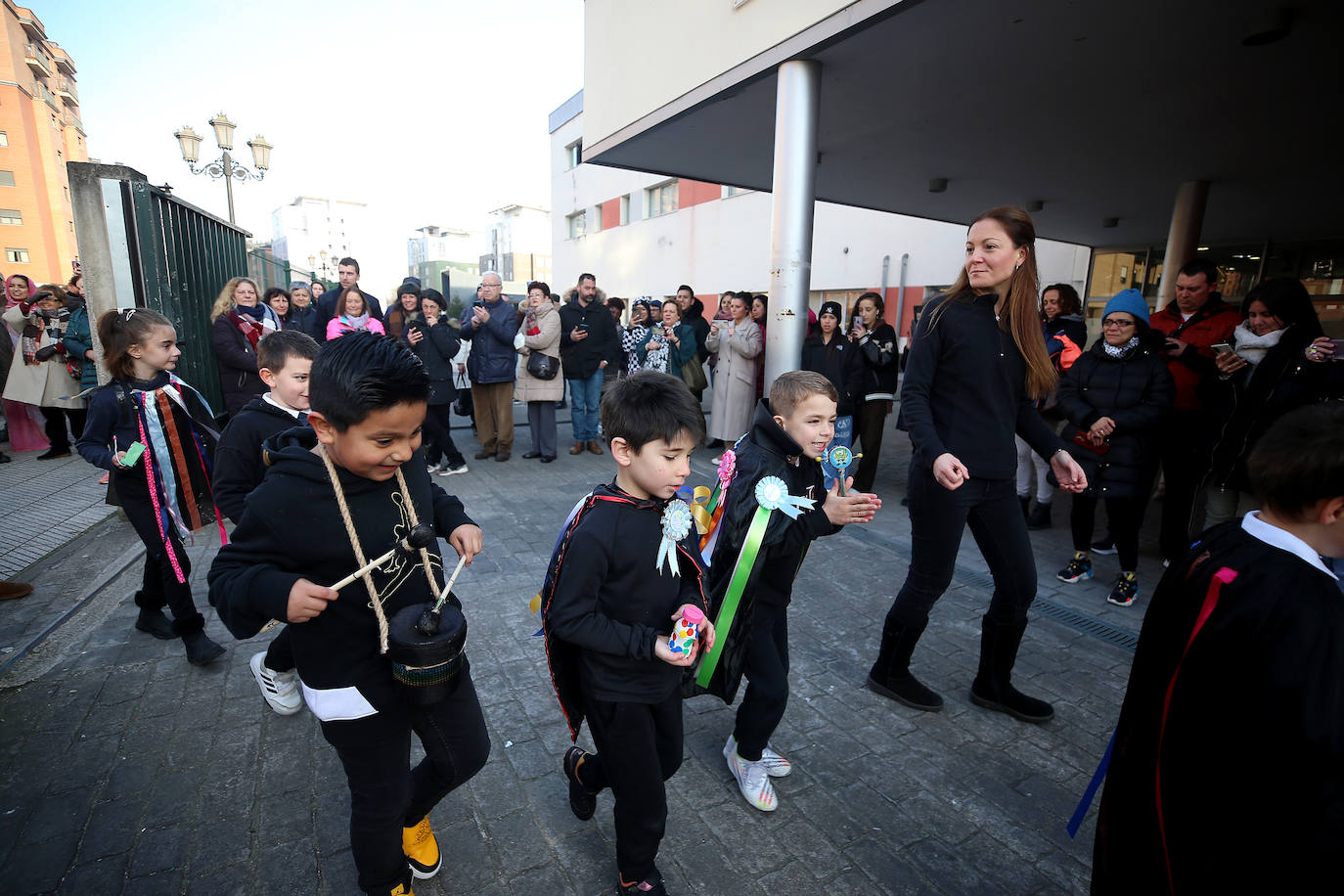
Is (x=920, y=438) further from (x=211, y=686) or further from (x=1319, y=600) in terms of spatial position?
(x=211, y=686)

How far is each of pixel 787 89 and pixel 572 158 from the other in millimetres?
24992

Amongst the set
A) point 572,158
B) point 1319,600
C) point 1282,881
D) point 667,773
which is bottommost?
point 667,773

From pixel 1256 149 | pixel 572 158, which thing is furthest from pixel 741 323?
pixel 572 158

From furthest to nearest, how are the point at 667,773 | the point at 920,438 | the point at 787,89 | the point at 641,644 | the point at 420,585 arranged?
the point at 787,89
the point at 920,438
the point at 667,773
the point at 420,585
the point at 641,644

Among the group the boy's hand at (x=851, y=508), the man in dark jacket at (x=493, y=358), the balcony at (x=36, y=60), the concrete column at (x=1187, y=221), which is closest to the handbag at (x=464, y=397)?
the man in dark jacket at (x=493, y=358)

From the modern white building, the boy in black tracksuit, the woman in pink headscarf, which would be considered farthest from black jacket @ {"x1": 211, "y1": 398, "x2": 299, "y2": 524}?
the modern white building

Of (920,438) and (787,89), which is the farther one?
(787,89)

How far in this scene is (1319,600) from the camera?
1210 millimetres

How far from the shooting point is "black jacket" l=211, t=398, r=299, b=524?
2506 mm

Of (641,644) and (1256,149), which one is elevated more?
(1256,149)

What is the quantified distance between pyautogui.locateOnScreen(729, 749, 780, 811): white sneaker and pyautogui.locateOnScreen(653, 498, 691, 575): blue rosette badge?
41.6 inches

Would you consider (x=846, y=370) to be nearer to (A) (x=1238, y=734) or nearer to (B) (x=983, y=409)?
(B) (x=983, y=409)

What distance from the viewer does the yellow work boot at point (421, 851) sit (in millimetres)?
2010

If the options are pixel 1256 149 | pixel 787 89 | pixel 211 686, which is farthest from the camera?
pixel 1256 149
